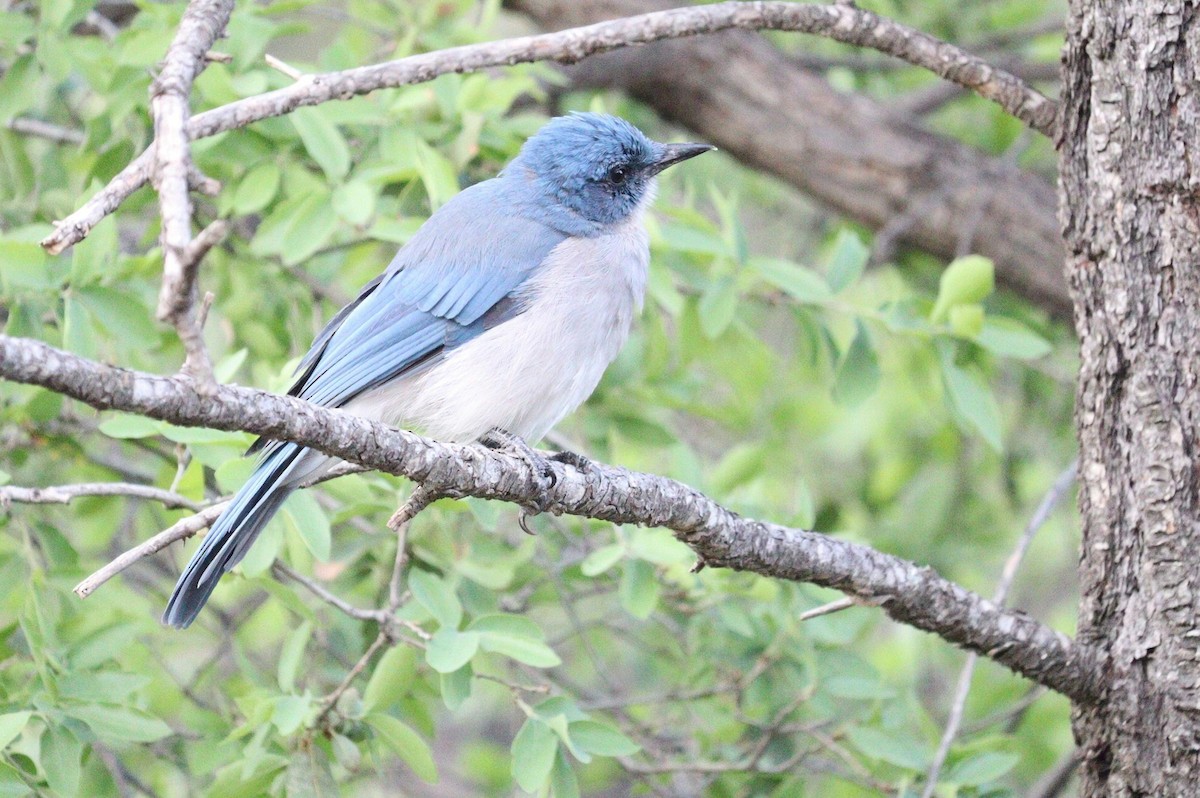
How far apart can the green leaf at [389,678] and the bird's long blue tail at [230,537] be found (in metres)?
0.44

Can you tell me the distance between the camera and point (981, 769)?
10.6 ft

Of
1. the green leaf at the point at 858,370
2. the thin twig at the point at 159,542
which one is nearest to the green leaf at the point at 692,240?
the green leaf at the point at 858,370

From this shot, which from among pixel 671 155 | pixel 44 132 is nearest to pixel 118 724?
pixel 44 132

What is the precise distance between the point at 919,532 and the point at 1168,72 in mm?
2534

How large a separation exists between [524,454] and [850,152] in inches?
114

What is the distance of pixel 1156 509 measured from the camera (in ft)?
8.71

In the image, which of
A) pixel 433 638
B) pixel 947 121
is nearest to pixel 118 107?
pixel 433 638

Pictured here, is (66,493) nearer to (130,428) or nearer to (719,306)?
(130,428)

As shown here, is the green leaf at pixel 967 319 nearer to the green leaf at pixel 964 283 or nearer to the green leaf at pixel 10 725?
the green leaf at pixel 964 283

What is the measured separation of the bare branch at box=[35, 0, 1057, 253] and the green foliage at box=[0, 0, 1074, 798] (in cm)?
67

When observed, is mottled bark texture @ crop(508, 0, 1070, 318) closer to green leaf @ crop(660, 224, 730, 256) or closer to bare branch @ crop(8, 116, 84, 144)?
green leaf @ crop(660, 224, 730, 256)

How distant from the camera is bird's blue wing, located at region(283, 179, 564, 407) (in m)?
3.47

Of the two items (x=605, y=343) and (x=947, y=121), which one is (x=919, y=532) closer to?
(x=605, y=343)

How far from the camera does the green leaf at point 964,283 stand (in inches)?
145
